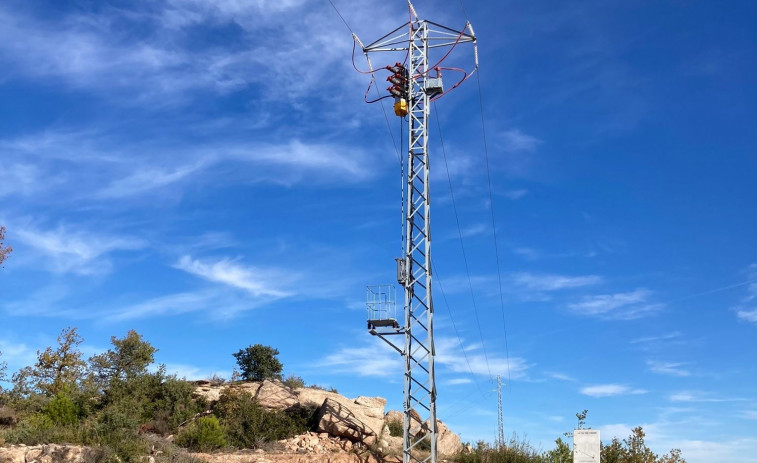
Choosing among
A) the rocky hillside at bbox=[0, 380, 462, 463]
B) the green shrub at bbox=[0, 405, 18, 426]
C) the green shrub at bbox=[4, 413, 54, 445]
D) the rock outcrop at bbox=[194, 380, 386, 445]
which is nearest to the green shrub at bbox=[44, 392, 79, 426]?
the green shrub at bbox=[4, 413, 54, 445]

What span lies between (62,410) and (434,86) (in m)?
24.4

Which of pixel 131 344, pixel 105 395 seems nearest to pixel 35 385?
pixel 131 344

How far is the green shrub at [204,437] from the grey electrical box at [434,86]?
17981mm

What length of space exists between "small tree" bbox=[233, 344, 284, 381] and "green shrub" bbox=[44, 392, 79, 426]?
11558 mm

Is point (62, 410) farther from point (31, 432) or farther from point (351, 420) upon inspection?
point (351, 420)

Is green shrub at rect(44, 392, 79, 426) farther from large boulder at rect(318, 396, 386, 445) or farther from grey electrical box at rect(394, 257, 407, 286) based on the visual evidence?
grey electrical box at rect(394, 257, 407, 286)

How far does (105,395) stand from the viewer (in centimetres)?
3862

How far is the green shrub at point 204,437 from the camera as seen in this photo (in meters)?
32.2

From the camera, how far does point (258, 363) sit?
46.0 m

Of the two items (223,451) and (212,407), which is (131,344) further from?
(223,451)

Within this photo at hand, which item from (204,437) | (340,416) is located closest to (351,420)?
(340,416)

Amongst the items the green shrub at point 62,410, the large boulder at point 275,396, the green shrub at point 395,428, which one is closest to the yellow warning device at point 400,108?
the large boulder at point 275,396

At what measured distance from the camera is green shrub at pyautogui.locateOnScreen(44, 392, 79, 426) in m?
35.4

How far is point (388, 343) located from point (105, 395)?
61.2 ft
